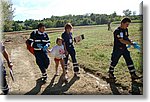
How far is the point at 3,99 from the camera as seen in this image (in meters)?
2.45

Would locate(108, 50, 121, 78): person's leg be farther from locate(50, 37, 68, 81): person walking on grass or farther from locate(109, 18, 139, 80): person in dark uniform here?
locate(50, 37, 68, 81): person walking on grass

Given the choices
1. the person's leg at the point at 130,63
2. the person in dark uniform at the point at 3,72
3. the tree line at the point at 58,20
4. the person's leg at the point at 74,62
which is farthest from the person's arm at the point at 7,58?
the person's leg at the point at 130,63

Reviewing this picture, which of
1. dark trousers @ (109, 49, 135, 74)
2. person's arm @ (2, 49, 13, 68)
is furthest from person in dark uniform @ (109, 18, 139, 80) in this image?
person's arm @ (2, 49, 13, 68)

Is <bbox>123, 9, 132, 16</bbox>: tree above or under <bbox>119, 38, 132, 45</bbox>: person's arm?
above

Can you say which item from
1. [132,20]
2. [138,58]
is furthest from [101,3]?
[138,58]

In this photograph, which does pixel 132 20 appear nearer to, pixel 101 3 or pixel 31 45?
pixel 101 3

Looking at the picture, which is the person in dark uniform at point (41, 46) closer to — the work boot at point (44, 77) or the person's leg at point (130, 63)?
the work boot at point (44, 77)

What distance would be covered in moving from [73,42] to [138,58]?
20.6 inches

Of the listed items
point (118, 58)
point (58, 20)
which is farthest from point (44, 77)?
point (118, 58)

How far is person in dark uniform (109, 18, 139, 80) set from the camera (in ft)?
7.97

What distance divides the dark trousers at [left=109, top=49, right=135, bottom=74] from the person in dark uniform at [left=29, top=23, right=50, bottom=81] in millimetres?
507

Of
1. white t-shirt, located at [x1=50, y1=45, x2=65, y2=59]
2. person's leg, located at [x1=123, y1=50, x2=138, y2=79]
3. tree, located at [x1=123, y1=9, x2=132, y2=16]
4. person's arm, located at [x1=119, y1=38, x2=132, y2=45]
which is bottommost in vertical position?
person's leg, located at [x1=123, y1=50, x2=138, y2=79]

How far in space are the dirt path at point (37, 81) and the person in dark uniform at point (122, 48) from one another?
0.15 m

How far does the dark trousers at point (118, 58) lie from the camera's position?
2434 mm
